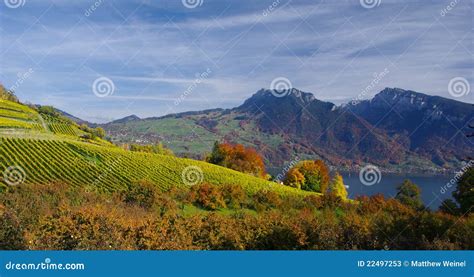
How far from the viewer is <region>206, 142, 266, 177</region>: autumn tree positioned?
54562 millimetres

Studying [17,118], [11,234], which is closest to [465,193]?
[11,234]

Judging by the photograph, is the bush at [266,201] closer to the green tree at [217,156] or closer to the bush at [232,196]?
the bush at [232,196]

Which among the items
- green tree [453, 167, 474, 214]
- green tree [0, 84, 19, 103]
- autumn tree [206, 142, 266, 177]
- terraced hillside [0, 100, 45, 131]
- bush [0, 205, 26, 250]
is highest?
green tree [0, 84, 19, 103]

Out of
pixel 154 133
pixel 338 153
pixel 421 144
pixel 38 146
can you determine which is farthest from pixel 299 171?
pixel 154 133

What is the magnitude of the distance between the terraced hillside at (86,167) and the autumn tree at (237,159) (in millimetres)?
16737

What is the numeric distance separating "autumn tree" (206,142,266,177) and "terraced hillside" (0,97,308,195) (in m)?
16.7

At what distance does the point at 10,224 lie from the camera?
852 cm

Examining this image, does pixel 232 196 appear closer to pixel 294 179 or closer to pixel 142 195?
pixel 142 195

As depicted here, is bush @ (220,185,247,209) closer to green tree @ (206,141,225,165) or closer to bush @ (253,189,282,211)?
bush @ (253,189,282,211)

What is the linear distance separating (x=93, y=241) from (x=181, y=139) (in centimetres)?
17464

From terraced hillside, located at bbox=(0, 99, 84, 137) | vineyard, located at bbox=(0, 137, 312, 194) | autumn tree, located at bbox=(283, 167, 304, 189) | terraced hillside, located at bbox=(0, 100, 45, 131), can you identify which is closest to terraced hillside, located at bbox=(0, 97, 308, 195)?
vineyard, located at bbox=(0, 137, 312, 194)

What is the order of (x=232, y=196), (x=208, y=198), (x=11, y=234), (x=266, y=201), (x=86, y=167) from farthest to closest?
(x=86, y=167) → (x=266, y=201) → (x=232, y=196) → (x=208, y=198) → (x=11, y=234)

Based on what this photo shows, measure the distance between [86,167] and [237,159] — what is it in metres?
28.8

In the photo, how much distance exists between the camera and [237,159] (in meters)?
56.9
